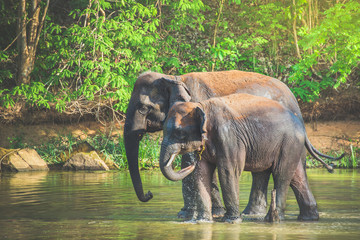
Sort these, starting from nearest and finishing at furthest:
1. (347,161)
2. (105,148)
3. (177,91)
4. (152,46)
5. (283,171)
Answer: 1. (283,171)
2. (177,91)
3. (347,161)
4. (105,148)
5. (152,46)

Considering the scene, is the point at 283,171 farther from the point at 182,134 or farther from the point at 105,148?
the point at 105,148

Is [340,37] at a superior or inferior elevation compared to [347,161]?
superior

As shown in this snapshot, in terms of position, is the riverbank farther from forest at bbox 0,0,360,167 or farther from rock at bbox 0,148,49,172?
rock at bbox 0,148,49,172

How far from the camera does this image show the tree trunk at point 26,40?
21.0 m

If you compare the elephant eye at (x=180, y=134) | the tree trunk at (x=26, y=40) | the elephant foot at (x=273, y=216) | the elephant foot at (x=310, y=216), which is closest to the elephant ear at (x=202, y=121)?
the elephant eye at (x=180, y=134)

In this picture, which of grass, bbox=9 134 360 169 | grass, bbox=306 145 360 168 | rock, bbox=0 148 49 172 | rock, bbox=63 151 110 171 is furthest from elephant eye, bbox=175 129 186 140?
rock, bbox=0 148 49 172

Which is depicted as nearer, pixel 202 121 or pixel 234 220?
pixel 202 121

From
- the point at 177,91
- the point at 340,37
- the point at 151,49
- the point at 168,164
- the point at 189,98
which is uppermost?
the point at 340,37

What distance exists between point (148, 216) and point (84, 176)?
A: 778 cm

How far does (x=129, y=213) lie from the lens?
31.1 ft

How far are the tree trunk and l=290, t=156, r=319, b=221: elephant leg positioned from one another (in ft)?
44.9

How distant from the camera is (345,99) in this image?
71.3 ft

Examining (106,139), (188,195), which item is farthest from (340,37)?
(188,195)

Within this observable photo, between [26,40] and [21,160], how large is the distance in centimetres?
476
